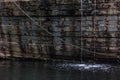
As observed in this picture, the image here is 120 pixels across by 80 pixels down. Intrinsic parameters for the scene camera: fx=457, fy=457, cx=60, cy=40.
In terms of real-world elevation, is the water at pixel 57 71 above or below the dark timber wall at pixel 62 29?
below

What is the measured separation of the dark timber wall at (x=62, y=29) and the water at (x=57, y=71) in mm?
839

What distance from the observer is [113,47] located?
77.1 ft

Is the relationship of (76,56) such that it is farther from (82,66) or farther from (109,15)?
(109,15)

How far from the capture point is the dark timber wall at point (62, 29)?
23.4 m

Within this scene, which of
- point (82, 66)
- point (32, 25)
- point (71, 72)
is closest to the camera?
point (71, 72)

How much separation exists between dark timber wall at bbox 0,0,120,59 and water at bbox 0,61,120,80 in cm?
84

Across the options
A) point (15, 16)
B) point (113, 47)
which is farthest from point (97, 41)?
point (15, 16)

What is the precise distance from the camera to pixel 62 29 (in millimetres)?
24094

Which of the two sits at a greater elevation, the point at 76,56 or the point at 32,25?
the point at 32,25

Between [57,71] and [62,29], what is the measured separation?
3.33m

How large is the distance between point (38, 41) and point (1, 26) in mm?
2342

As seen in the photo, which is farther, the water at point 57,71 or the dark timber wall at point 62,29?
the dark timber wall at point 62,29

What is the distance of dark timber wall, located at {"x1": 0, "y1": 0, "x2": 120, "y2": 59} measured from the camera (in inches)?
922

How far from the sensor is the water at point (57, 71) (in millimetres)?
20156
